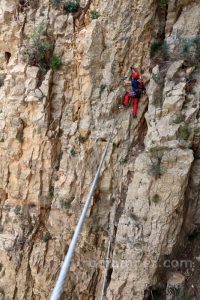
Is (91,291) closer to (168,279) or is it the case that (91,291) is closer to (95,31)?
(168,279)

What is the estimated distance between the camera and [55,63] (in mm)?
10539

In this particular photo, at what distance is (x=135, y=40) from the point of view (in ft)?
33.0

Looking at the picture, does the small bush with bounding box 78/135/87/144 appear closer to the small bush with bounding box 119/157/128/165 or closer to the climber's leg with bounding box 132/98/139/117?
the small bush with bounding box 119/157/128/165

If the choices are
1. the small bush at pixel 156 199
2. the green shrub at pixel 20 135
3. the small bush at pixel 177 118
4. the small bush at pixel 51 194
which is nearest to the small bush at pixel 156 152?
the small bush at pixel 177 118

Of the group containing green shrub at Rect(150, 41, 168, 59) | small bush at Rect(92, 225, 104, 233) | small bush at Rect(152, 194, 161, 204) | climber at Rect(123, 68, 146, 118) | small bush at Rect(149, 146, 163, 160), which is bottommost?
small bush at Rect(92, 225, 104, 233)

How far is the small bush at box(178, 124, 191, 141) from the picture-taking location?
850 centimetres

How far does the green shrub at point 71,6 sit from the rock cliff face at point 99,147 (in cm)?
9

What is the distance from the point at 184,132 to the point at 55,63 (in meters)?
4.48

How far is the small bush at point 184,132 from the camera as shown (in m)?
8.50

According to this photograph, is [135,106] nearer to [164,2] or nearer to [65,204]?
[164,2]

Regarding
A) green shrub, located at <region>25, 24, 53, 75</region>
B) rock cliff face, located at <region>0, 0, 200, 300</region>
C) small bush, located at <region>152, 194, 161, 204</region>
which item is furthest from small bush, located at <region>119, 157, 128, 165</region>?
green shrub, located at <region>25, 24, 53, 75</region>

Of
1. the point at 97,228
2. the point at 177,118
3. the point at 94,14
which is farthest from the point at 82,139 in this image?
the point at 94,14

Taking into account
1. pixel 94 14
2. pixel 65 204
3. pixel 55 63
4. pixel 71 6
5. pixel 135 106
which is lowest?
pixel 65 204

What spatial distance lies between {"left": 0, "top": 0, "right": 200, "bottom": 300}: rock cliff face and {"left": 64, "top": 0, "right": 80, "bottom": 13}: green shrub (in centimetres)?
9
